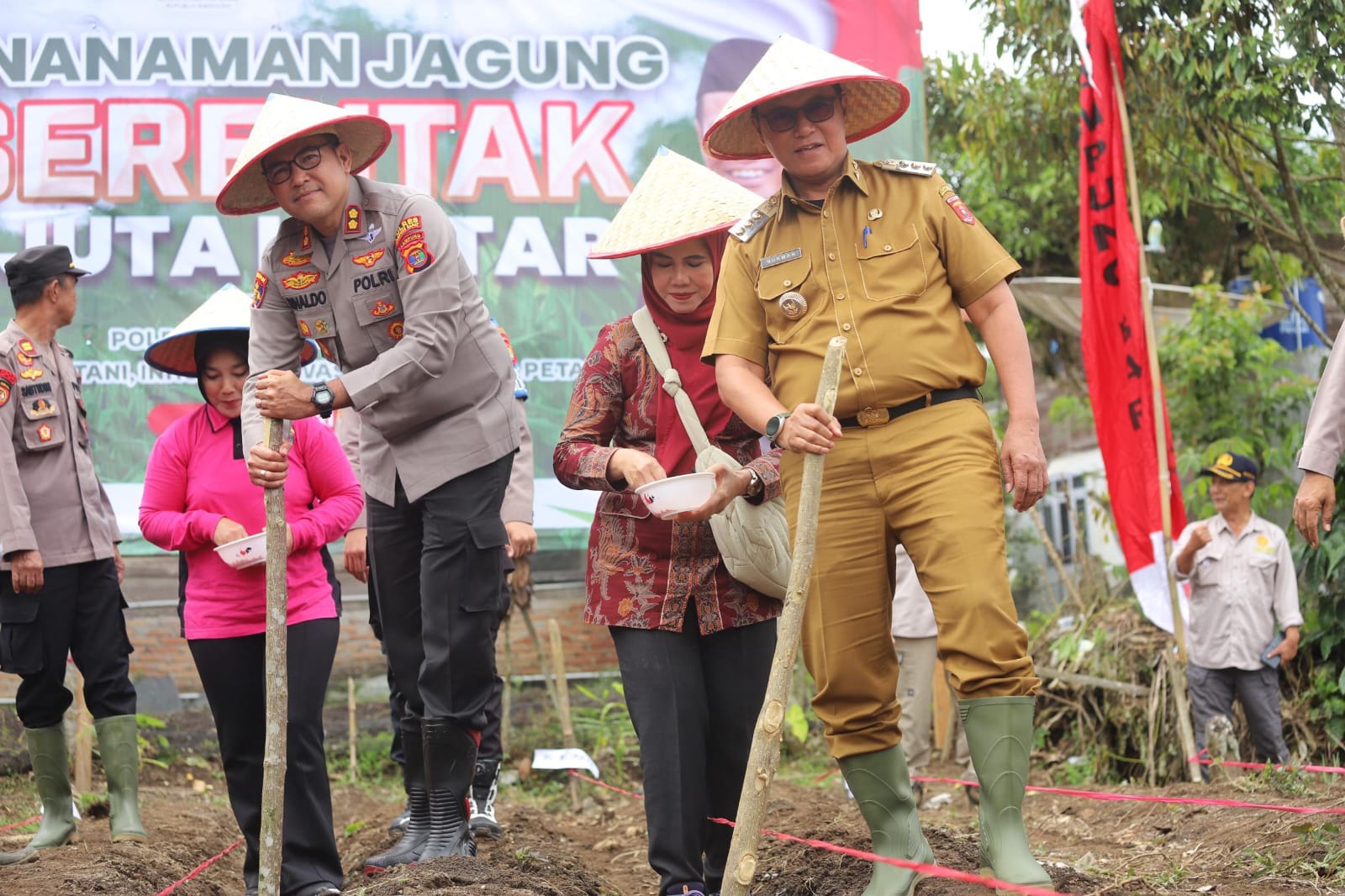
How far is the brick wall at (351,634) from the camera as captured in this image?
28.5 ft

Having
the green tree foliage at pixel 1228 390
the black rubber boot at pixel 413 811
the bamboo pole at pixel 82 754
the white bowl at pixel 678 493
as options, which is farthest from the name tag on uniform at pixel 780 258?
the green tree foliage at pixel 1228 390

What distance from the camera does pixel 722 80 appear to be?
8.95 metres

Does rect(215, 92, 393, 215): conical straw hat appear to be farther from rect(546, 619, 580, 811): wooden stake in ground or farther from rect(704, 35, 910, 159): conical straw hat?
rect(546, 619, 580, 811): wooden stake in ground

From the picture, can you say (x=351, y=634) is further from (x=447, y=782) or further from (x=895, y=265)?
(x=895, y=265)

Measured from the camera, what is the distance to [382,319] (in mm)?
3973

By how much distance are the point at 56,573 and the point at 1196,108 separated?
6.61m

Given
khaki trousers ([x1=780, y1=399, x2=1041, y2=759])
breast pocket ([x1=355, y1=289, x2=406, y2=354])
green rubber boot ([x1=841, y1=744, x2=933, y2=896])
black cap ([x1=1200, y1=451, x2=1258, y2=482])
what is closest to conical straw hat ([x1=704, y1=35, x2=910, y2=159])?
khaki trousers ([x1=780, y1=399, x2=1041, y2=759])

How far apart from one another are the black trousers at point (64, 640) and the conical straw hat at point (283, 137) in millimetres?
1898

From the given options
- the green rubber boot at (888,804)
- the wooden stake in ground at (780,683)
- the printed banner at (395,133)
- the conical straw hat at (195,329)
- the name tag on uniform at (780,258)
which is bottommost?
the green rubber boot at (888,804)

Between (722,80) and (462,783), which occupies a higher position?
(722,80)

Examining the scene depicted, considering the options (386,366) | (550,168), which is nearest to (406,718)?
(386,366)

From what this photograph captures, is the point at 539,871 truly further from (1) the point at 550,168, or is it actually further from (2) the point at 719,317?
(1) the point at 550,168

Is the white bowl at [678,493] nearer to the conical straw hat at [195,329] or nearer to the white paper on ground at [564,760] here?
the conical straw hat at [195,329]

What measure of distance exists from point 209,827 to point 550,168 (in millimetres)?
4487
